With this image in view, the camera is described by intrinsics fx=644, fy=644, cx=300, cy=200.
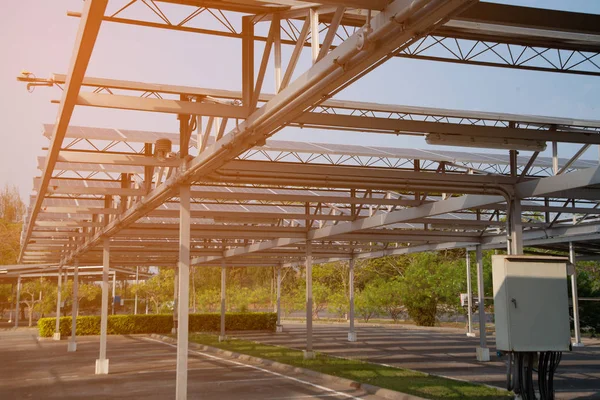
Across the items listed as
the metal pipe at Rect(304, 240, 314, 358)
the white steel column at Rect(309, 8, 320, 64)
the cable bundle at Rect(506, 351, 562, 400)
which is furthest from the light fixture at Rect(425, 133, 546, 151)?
the metal pipe at Rect(304, 240, 314, 358)

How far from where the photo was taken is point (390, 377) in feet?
53.6

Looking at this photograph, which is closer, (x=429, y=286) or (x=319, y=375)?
(x=319, y=375)

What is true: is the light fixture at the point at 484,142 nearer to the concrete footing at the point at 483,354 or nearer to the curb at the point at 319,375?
the curb at the point at 319,375

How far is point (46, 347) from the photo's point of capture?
105 feet

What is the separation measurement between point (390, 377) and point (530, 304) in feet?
20.3

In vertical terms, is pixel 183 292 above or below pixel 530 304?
above

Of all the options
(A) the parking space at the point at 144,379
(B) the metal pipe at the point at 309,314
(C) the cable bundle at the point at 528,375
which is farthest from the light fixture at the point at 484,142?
(B) the metal pipe at the point at 309,314

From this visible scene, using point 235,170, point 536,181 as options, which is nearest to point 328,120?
point 235,170

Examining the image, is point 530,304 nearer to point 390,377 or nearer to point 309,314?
point 390,377

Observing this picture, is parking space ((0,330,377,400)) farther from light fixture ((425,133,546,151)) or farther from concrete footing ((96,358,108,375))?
light fixture ((425,133,546,151))

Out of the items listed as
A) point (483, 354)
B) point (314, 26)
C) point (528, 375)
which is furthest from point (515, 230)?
point (483, 354)

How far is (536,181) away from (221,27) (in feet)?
25.6

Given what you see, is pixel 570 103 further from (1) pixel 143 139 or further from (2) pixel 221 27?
(2) pixel 221 27

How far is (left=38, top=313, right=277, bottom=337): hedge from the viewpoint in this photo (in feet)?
137
